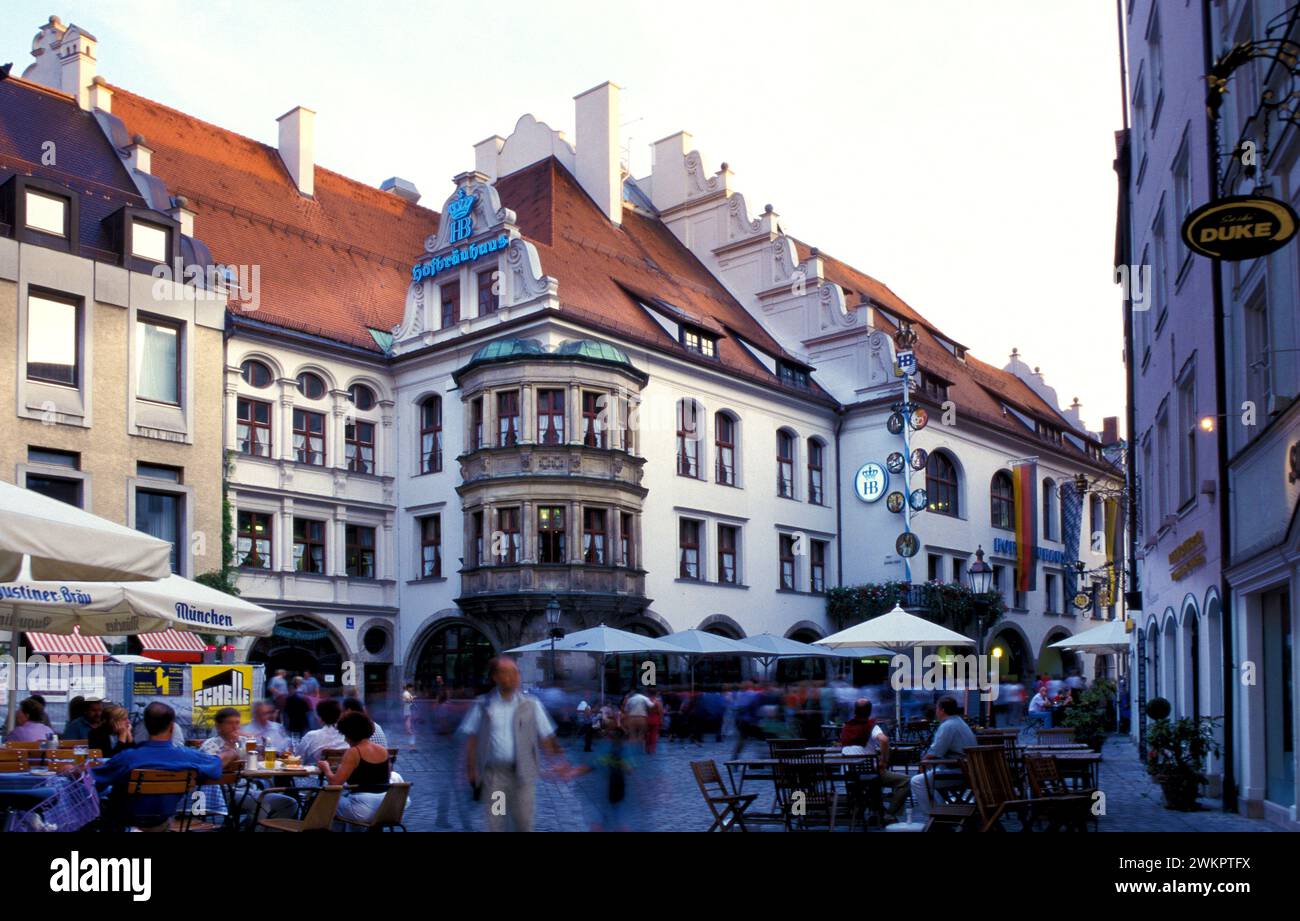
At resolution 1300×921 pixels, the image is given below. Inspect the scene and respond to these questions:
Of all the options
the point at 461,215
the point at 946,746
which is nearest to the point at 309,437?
the point at 461,215

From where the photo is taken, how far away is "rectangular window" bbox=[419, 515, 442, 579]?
127ft

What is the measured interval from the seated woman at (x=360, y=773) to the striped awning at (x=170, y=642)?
60.3ft

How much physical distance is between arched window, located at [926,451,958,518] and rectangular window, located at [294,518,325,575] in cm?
1990

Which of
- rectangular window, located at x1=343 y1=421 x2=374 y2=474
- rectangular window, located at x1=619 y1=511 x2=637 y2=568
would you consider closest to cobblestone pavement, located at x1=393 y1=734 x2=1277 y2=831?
rectangular window, located at x1=619 y1=511 x2=637 y2=568

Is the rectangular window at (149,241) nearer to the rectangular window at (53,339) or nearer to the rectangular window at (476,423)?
the rectangular window at (53,339)

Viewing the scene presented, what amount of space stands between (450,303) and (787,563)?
12.9 m

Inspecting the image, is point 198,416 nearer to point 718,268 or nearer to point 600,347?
point 600,347

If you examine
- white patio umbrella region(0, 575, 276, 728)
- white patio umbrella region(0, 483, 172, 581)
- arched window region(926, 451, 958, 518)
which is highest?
arched window region(926, 451, 958, 518)

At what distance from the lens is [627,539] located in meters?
37.9

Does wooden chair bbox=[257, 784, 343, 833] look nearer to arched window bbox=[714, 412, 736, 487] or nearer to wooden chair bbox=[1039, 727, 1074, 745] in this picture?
wooden chair bbox=[1039, 727, 1074, 745]

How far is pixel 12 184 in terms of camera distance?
93.1 feet

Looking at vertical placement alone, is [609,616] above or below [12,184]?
below
